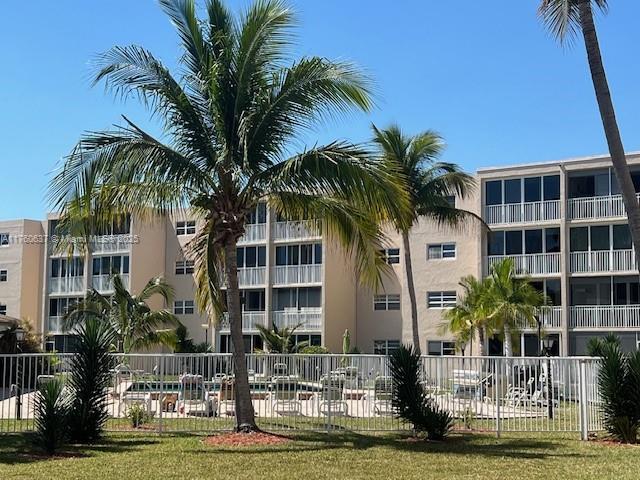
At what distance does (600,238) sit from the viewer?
1570 inches

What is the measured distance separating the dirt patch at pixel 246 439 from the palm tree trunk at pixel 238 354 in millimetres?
261

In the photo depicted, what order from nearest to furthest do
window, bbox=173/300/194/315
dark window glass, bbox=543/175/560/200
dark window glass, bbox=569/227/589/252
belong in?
1. dark window glass, bbox=569/227/589/252
2. dark window glass, bbox=543/175/560/200
3. window, bbox=173/300/194/315

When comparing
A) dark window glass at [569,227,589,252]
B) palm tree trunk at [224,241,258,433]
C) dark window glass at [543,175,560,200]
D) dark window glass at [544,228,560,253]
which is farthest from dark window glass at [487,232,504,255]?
palm tree trunk at [224,241,258,433]

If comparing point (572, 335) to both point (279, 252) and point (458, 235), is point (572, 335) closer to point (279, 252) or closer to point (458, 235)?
point (458, 235)

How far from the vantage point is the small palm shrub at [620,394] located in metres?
16.4

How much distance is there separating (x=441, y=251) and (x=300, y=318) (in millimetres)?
8850

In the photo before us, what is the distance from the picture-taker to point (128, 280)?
52.6 metres

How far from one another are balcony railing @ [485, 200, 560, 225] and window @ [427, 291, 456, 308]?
4.42 metres

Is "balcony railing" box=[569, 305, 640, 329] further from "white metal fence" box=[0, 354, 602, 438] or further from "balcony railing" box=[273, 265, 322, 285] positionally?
"white metal fence" box=[0, 354, 602, 438]

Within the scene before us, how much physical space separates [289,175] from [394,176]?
195 centimetres

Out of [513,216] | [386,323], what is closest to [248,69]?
[513,216]

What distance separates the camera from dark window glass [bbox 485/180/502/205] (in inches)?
1646

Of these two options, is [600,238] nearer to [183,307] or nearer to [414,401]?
[183,307]

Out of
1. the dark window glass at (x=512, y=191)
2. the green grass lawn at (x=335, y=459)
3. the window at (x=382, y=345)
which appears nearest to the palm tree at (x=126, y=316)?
the window at (x=382, y=345)
